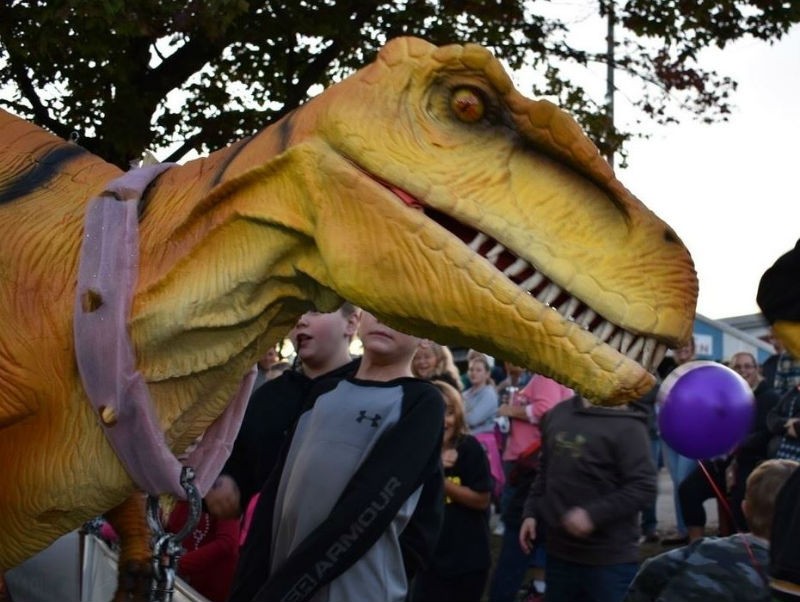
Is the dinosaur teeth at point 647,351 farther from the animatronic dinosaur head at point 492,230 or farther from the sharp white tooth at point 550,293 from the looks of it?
the sharp white tooth at point 550,293

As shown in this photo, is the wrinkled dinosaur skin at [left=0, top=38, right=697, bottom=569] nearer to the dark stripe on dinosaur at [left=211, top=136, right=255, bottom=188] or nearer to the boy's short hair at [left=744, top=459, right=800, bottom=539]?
the dark stripe on dinosaur at [left=211, top=136, right=255, bottom=188]

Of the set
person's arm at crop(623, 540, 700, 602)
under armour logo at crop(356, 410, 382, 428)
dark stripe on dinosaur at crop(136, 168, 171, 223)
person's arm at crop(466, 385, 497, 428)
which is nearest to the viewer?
dark stripe on dinosaur at crop(136, 168, 171, 223)

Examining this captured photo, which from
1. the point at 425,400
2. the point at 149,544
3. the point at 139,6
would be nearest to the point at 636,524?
the point at 425,400

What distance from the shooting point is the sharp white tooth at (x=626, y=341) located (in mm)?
2305

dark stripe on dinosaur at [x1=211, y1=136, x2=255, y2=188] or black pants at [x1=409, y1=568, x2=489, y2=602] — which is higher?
dark stripe on dinosaur at [x1=211, y1=136, x2=255, y2=188]

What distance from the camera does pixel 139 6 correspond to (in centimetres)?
467

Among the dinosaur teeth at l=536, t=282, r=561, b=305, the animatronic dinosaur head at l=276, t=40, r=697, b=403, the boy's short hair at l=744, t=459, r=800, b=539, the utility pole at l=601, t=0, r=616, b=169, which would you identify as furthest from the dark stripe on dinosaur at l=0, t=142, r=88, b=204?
the utility pole at l=601, t=0, r=616, b=169

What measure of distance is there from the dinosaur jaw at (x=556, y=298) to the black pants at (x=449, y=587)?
13.2ft

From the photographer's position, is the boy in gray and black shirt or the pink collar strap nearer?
the pink collar strap

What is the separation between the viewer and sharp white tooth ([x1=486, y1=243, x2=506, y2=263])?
2348mm

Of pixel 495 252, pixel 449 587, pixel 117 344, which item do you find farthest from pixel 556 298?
pixel 449 587

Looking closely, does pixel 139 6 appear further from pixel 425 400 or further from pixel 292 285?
pixel 292 285

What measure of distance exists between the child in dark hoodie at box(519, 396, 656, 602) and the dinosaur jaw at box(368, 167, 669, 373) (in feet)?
11.4

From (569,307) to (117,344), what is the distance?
78cm
